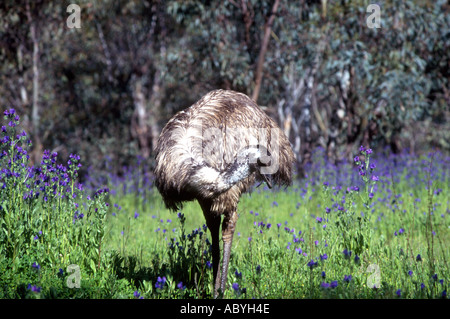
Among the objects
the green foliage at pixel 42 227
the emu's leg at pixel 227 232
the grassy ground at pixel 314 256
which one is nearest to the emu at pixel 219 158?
the emu's leg at pixel 227 232

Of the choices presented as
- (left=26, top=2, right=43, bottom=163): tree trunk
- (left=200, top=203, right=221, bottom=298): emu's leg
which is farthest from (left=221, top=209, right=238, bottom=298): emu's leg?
(left=26, top=2, right=43, bottom=163): tree trunk

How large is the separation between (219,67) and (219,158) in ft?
20.9

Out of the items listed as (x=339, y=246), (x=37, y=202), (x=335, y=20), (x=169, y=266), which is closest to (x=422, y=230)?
(x=339, y=246)

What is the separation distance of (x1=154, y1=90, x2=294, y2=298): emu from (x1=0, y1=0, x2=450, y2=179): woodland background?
415 centimetres

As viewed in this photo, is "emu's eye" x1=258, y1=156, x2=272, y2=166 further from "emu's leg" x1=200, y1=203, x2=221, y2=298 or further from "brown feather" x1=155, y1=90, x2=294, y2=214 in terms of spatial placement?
"emu's leg" x1=200, y1=203, x2=221, y2=298

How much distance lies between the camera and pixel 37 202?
5352 millimetres

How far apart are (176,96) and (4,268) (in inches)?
430

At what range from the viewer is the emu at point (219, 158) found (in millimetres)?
4211

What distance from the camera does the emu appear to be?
4.21 meters

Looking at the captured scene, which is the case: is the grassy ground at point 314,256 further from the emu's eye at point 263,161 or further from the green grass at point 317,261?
the emu's eye at point 263,161

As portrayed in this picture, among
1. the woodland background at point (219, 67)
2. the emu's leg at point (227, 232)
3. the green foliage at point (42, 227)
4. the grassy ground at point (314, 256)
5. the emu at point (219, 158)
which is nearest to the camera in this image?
the emu at point (219, 158)

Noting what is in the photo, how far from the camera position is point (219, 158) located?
4.96 m

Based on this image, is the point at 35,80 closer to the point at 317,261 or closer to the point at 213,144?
the point at 213,144

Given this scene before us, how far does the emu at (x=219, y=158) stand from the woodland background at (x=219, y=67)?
4150 mm
